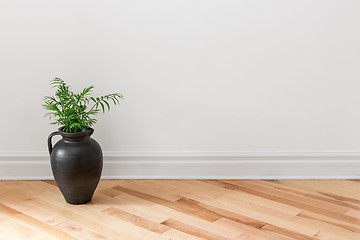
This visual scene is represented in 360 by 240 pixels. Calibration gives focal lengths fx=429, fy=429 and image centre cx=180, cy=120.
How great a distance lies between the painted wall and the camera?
7.79ft

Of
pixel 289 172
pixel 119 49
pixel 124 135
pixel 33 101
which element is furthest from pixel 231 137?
pixel 33 101

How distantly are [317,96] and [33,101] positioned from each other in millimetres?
1629

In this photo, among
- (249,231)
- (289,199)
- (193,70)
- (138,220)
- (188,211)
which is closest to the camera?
(249,231)

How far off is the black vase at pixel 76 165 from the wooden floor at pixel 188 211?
3.4 inches

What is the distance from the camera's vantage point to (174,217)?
2008mm

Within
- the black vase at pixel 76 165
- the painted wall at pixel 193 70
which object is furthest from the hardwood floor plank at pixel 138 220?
the painted wall at pixel 193 70

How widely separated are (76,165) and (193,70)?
852mm

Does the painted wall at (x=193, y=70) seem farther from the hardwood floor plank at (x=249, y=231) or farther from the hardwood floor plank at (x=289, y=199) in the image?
the hardwood floor plank at (x=249, y=231)

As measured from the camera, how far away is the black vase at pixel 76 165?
206 cm

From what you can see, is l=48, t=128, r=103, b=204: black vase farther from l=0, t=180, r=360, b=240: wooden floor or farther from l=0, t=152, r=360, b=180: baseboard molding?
l=0, t=152, r=360, b=180: baseboard molding

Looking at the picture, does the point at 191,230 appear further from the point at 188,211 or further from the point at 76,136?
the point at 76,136

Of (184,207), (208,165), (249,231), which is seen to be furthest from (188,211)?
(208,165)

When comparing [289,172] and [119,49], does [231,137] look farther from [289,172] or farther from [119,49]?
[119,49]

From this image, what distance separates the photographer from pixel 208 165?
8.30 ft
